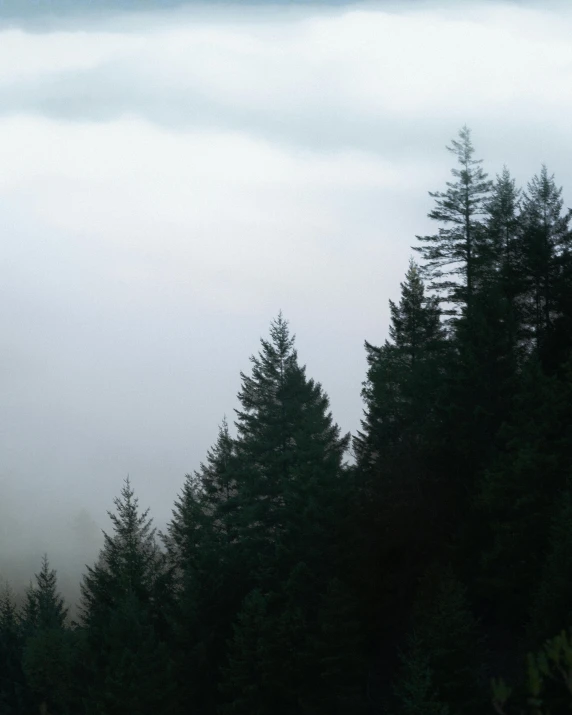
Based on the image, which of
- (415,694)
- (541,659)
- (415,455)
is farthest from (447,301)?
(541,659)

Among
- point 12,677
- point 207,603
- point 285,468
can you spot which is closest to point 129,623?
point 207,603

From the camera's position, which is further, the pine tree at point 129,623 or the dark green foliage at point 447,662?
the pine tree at point 129,623

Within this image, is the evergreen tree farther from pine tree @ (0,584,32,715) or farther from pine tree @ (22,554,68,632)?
pine tree @ (22,554,68,632)

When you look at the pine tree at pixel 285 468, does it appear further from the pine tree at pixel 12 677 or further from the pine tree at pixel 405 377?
the pine tree at pixel 12 677

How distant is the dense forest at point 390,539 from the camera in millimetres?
32281

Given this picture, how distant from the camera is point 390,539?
36.1m

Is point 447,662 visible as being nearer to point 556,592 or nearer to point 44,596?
point 556,592

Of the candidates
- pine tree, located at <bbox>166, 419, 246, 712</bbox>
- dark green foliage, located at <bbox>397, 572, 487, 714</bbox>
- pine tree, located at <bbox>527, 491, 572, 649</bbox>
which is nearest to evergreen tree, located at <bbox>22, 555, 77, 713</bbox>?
pine tree, located at <bbox>166, 419, 246, 712</bbox>

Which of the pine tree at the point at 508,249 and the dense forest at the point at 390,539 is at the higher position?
the pine tree at the point at 508,249

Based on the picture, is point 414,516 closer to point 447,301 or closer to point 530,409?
point 530,409

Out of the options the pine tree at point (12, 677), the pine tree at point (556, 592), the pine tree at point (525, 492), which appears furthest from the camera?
the pine tree at point (12, 677)

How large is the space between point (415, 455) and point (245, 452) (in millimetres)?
15168

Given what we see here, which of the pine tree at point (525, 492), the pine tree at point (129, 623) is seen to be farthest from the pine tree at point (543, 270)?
the pine tree at point (129, 623)

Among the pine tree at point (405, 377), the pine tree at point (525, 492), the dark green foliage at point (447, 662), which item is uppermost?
the pine tree at point (405, 377)
